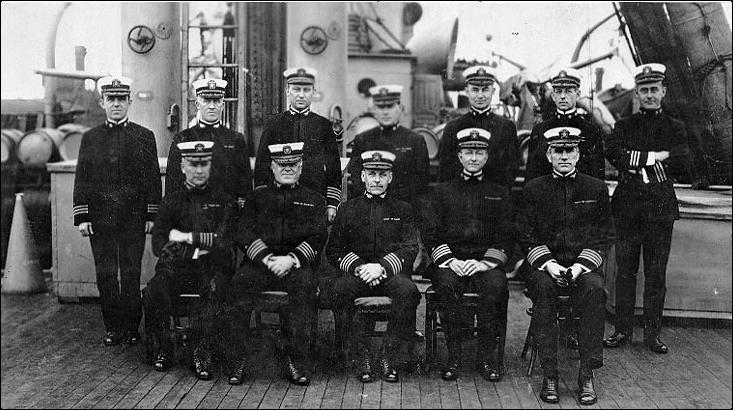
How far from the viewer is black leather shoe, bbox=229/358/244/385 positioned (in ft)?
12.5

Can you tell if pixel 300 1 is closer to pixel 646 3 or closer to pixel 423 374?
pixel 646 3

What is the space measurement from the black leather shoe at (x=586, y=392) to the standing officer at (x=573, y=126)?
4.52 ft

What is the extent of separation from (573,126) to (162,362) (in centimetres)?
295

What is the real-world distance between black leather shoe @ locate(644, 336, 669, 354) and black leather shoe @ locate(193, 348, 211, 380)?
2.86m

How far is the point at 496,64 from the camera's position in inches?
526

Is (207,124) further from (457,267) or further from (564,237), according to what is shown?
(564,237)

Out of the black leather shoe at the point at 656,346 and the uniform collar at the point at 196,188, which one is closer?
the uniform collar at the point at 196,188

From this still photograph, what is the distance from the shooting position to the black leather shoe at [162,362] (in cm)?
403

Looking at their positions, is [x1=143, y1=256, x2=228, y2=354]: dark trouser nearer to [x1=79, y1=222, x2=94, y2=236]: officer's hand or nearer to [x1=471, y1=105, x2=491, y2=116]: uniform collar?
[x1=79, y1=222, x2=94, y2=236]: officer's hand

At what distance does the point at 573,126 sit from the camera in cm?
441

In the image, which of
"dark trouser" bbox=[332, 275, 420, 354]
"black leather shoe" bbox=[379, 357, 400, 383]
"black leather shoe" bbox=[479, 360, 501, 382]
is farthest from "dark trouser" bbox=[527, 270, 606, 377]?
"black leather shoe" bbox=[379, 357, 400, 383]

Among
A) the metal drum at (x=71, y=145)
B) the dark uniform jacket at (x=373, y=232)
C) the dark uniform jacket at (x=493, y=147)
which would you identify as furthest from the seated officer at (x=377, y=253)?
the metal drum at (x=71, y=145)

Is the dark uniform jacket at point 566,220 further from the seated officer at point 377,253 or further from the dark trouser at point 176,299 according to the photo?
the dark trouser at point 176,299

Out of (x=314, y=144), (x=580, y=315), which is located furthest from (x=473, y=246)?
(x=314, y=144)
